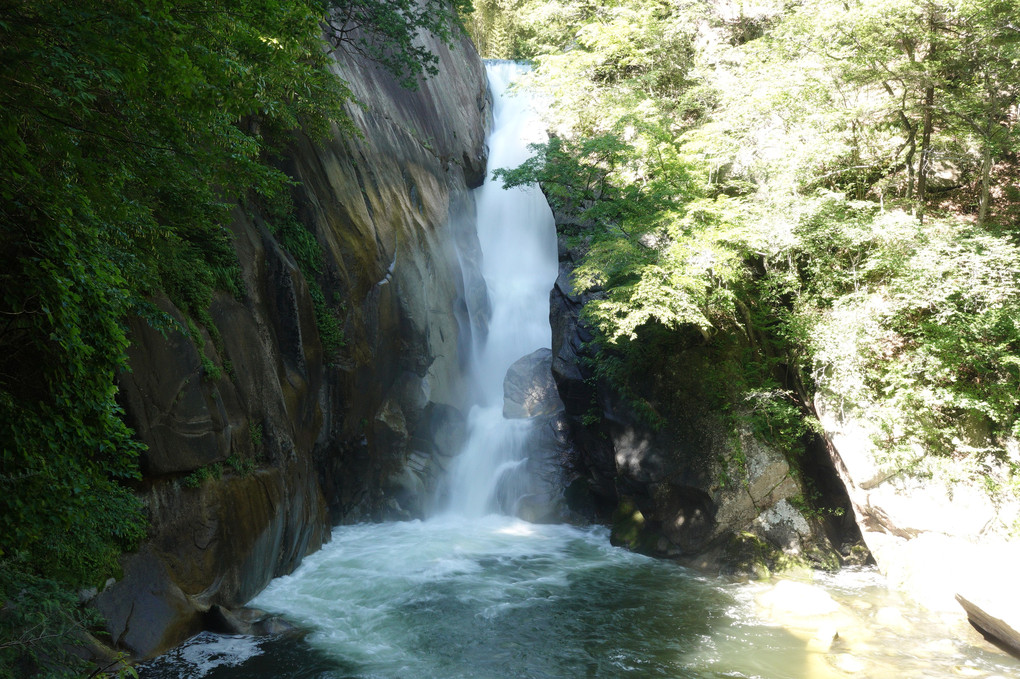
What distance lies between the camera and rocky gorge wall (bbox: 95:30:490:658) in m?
7.96

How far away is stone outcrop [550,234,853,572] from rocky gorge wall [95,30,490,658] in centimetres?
511

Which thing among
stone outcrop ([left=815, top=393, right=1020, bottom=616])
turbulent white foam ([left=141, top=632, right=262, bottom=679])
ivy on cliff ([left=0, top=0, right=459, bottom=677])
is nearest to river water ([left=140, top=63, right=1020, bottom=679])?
turbulent white foam ([left=141, top=632, right=262, bottom=679])

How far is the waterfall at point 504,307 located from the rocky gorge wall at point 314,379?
0.88 metres


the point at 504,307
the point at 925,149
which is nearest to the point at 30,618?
the point at 925,149

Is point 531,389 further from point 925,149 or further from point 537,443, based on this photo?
point 925,149

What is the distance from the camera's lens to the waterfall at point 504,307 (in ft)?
58.7

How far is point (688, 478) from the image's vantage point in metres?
12.7

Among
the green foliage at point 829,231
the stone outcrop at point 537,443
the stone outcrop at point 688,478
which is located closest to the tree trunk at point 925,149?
the green foliage at point 829,231

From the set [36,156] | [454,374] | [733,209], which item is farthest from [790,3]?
[36,156]

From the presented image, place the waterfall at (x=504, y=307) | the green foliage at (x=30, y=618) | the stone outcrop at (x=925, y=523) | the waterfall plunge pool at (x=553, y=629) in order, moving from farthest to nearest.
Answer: the waterfall at (x=504, y=307), the stone outcrop at (x=925, y=523), the waterfall plunge pool at (x=553, y=629), the green foliage at (x=30, y=618)

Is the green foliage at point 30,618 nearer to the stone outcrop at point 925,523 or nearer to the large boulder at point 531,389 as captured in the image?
the stone outcrop at point 925,523

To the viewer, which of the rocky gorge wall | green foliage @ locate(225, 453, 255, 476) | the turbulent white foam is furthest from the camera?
green foliage @ locate(225, 453, 255, 476)

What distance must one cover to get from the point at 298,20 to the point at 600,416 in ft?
34.8

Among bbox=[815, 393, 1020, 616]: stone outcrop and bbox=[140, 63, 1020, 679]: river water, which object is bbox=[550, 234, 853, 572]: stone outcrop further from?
bbox=[815, 393, 1020, 616]: stone outcrop
